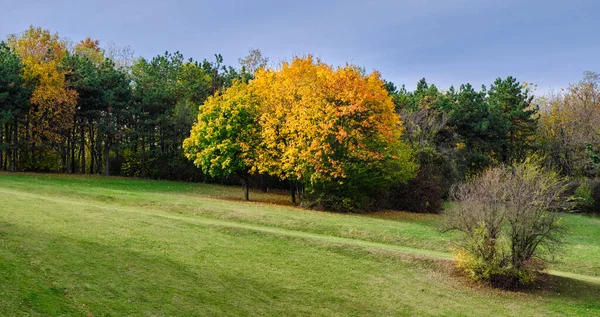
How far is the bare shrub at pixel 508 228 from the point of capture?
1598 centimetres

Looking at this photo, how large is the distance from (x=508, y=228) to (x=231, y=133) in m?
20.5

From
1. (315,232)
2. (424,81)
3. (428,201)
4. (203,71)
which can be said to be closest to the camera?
(315,232)

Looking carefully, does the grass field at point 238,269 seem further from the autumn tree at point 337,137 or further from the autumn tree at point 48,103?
the autumn tree at point 48,103

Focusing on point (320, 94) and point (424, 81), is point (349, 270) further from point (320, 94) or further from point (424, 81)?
point (424, 81)

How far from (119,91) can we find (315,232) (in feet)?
94.6

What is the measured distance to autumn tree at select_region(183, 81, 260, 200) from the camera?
32.7 metres

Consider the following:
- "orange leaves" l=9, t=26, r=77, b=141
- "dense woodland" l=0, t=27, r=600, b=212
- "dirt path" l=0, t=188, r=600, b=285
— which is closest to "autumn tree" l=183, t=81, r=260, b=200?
"dense woodland" l=0, t=27, r=600, b=212

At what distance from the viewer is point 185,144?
116ft

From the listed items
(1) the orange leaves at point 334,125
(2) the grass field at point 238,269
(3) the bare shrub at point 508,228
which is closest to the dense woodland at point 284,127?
(1) the orange leaves at point 334,125

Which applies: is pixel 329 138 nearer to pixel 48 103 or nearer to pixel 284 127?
pixel 284 127

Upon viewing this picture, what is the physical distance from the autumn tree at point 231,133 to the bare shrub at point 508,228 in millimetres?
18459

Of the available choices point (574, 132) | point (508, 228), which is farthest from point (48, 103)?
point (574, 132)

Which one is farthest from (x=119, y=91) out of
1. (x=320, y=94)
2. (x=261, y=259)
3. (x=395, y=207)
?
(x=261, y=259)

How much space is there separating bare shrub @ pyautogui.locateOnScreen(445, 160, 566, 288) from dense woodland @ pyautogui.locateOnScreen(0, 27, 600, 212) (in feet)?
41.1
